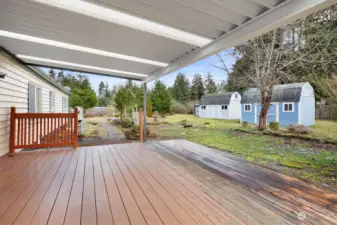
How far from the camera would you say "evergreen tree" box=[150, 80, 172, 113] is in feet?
40.3

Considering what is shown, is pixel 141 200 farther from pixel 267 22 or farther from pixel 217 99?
pixel 217 99

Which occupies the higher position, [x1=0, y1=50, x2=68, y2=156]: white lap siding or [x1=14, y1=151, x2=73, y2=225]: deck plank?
[x1=0, y1=50, x2=68, y2=156]: white lap siding

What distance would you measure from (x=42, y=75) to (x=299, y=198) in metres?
7.28

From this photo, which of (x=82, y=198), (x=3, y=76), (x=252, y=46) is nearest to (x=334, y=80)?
(x=252, y=46)

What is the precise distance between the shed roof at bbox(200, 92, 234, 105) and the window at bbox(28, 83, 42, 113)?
7.28 meters

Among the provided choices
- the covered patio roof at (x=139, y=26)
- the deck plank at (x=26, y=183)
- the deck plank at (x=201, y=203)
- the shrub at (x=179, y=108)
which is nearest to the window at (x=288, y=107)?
the covered patio roof at (x=139, y=26)

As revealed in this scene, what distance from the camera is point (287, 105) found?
22.5 feet

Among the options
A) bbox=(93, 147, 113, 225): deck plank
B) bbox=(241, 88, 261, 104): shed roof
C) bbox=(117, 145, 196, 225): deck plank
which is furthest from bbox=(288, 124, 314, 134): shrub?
bbox=(93, 147, 113, 225): deck plank

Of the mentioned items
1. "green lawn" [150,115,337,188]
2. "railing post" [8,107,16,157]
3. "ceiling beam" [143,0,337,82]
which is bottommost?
"green lawn" [150,115,337,188]

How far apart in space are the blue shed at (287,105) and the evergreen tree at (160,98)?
5018mm

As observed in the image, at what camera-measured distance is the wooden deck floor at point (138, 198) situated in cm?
176

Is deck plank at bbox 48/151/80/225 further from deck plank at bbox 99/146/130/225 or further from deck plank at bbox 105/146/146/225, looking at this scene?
deck plank at bbox 105/146/146/225

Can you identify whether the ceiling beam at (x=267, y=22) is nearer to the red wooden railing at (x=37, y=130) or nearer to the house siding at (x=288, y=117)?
the red wooden railing at (x=37, y=130)

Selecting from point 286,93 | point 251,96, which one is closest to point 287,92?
point 286,93
